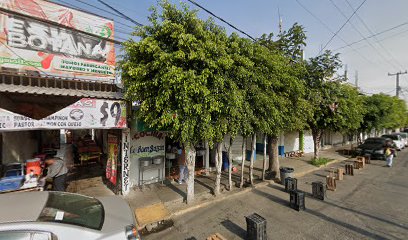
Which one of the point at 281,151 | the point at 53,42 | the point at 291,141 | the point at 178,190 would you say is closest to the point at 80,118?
the point at 53,42

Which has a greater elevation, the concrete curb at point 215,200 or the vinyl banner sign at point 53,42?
the vinyl banner sign at point 53,42

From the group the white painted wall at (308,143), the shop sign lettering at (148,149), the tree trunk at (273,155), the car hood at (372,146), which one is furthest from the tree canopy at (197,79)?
the car hood at (372,146)

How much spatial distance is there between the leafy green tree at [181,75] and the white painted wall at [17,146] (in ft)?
17.8

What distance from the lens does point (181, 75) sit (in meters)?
5.01

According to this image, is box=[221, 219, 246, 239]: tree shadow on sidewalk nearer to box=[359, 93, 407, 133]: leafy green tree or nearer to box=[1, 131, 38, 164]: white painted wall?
box=[1, 131, 38, 164]: white painted wall

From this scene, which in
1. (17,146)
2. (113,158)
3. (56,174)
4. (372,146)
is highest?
(17,146)

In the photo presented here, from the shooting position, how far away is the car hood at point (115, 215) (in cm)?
296

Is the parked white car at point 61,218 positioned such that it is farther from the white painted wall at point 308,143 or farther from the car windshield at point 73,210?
the white painted wall at point 308,143

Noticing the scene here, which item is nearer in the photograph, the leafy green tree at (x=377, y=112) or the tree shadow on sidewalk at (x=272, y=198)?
the tree shadow on sidewalk at (x=272, y=198)

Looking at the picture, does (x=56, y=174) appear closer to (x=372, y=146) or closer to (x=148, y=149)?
(x=148, y=149)

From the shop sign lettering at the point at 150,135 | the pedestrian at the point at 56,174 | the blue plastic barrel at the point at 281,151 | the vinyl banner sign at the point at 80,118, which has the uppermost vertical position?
the vinyl banner sign at the point at 80,118

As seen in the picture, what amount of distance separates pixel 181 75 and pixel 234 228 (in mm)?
4407

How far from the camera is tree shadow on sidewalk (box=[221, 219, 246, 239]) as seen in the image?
5062mm

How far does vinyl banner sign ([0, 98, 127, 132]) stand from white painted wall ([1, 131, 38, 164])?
335 centimetres
